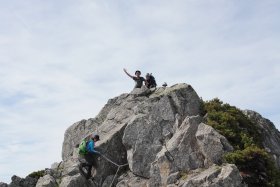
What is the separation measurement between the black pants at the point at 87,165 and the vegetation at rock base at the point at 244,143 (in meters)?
9.98

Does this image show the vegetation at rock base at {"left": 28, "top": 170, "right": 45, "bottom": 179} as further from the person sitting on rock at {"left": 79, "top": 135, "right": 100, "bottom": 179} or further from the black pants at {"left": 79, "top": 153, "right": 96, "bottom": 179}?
the person sitting on rock at {"left": 79, "top": 135, "right": 100, "bottom": 179}

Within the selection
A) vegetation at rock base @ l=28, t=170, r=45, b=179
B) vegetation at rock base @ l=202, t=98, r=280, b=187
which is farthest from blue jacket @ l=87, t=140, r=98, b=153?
vegetation at rock base @ l=202, t=98, r=280, b=187

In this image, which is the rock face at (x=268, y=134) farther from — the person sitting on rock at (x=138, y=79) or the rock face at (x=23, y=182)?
the rock face at (x=23, y=182)

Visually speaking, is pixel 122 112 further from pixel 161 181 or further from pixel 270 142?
pixel 270 142

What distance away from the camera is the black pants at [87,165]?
34.8 metres

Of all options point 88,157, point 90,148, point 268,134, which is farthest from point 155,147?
point 268,134

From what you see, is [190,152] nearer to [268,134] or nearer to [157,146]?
[157,146]

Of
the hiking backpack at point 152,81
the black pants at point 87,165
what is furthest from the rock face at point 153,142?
the hiking backpack at point 152,81

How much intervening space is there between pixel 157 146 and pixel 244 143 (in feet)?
22.1

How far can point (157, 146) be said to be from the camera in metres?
33.6

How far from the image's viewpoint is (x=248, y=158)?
29000mm

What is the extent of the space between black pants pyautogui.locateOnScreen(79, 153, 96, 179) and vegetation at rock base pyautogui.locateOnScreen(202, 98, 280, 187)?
32.7 feet

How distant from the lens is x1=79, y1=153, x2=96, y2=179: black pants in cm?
3478

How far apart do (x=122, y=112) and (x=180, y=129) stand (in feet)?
27.1
